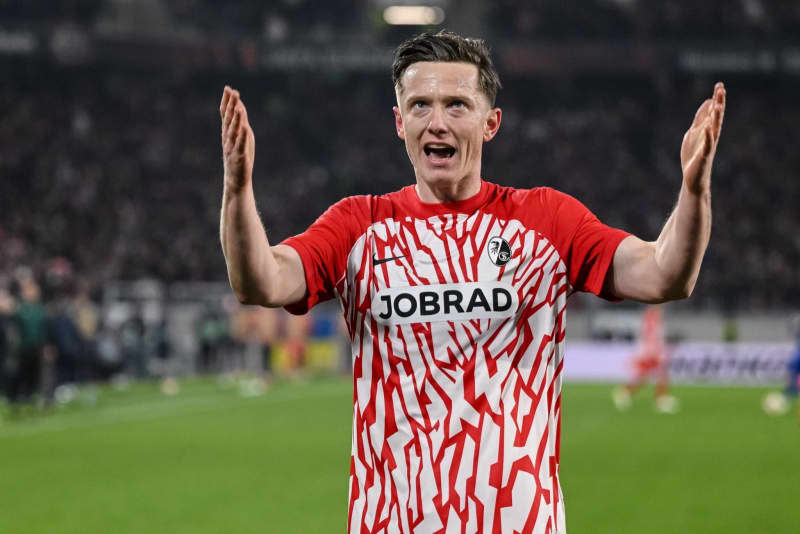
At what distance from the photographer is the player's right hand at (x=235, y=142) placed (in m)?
2.76

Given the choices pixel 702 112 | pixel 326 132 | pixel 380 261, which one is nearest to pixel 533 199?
pixel 380 261

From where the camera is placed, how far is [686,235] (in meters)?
2.80

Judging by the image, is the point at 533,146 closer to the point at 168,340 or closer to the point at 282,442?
the point at 168,340

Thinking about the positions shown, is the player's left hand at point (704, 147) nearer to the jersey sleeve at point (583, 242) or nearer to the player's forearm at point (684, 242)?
the player's forearm at point (684, 242)

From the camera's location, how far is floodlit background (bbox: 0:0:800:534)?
589 inches

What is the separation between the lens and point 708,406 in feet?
71.7

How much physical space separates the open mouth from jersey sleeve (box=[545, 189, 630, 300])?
32cm

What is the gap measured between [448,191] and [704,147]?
0.71m

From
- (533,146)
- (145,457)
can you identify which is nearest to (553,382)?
(145,457)

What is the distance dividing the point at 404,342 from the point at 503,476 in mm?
428

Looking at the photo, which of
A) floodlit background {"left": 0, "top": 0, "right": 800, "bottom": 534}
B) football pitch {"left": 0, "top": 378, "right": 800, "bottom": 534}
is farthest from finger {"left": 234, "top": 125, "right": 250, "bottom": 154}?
floodlit background {"left": 0, "top": 0, "right": 800, "bottom": 534}

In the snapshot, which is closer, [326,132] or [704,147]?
[704,147]

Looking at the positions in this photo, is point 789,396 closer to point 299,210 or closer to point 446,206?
point 446,206

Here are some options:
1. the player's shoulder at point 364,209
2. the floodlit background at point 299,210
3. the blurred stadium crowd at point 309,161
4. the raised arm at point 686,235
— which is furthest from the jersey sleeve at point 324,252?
the blurred stadium crowd at point 309,161
